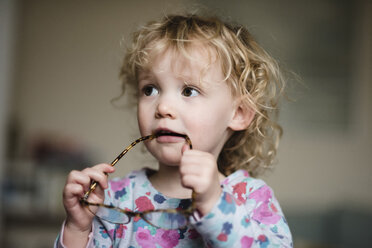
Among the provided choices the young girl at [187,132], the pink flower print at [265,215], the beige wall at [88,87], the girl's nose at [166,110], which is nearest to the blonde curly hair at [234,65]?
the young girl at [187,132]

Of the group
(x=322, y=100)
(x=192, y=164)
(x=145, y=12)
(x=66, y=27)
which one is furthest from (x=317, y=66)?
(x=192, y=164)

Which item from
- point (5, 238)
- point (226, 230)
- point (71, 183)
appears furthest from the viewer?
point (5, 238)

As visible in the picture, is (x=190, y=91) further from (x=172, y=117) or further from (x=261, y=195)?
(x=261, y=195)

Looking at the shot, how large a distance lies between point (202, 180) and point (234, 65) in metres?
0.35

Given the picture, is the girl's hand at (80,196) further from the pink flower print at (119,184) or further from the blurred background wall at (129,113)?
the blurred background wall at (129,113)

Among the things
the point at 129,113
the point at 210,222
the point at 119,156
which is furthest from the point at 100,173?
the point at 129,113

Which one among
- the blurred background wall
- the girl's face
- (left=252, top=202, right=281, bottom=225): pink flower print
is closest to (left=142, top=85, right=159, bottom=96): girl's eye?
the girl's face

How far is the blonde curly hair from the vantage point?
91cm

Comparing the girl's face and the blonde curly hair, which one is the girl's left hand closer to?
the girl's face

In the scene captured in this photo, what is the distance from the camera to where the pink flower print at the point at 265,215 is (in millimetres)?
829

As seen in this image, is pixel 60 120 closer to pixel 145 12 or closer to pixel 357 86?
pixel 145 12

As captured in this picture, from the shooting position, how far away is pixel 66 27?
302 cm

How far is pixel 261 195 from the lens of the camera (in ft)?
2.88

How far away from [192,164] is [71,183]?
257 mm
